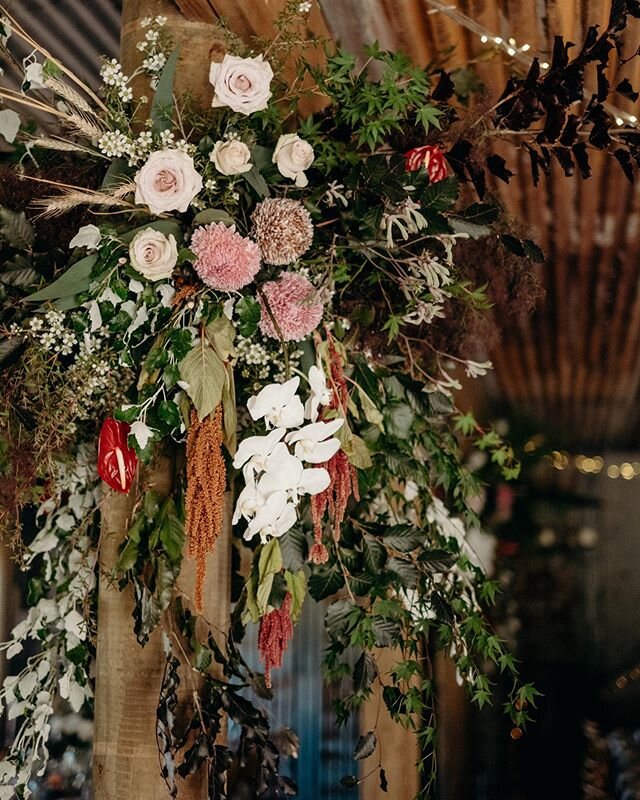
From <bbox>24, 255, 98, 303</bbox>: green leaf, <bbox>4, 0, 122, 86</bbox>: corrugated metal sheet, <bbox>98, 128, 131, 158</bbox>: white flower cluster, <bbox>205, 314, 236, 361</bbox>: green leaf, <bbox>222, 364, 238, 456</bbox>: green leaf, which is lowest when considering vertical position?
<bbox>222, 364, 238, 456</bbox>: green leaf

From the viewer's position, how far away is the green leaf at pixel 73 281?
47.9 inches

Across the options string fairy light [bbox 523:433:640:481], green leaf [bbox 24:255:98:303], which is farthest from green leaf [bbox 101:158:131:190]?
string fairy light [bbox 523:433:640:481]

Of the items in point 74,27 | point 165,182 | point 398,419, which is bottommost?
point 398,419

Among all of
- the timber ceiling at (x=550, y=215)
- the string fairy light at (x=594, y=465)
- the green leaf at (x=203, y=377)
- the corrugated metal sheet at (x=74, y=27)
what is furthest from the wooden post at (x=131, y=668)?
the string fairy light at (x=594, y=465)

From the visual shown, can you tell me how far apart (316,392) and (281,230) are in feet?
0.77

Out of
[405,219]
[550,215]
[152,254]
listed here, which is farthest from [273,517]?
[550,215]

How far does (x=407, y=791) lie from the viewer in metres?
2.53

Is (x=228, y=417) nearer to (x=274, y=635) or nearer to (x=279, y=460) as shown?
(x=279, y=460)

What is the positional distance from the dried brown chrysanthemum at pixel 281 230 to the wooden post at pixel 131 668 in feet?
1.03

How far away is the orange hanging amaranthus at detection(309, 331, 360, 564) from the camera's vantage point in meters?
1.21

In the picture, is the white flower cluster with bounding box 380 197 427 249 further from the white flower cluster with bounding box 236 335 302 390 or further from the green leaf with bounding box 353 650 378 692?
the green leaf with bounding box 353 650 378 692

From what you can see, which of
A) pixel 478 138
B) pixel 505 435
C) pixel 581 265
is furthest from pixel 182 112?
pixel 505 435

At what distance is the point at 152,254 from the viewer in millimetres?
1191

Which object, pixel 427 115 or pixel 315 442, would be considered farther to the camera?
pixel 427 115
